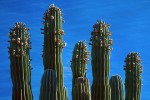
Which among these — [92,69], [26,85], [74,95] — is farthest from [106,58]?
[26,85]

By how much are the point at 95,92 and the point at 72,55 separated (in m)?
1.40

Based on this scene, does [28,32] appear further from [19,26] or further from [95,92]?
[95,92]

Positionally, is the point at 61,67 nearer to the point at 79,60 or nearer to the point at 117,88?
the point at 79,60

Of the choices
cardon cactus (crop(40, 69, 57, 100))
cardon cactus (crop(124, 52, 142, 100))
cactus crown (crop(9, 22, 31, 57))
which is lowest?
cardon cactus (crop(40, 69, 57, 100))

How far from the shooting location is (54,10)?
1307 cm

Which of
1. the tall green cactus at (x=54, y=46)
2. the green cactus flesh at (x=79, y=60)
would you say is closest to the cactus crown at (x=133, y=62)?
the green cactus flesh at (x=79, y=60)

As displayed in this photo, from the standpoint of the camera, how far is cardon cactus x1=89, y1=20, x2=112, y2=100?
12.9 m

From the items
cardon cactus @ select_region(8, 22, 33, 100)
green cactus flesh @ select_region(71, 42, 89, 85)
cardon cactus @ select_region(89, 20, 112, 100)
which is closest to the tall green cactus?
cardon cactus @ select_region(8, 22, 33, 100)

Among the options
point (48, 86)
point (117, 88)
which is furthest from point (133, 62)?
point (48, 86)

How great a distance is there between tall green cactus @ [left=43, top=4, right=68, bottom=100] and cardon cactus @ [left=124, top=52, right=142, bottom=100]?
6.47 feet

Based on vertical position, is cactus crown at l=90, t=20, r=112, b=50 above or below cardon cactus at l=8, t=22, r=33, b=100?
above

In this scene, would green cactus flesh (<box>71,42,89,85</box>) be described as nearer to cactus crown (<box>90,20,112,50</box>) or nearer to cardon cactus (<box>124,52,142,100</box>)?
cactus crown (<box>90,20,112,50</box>)

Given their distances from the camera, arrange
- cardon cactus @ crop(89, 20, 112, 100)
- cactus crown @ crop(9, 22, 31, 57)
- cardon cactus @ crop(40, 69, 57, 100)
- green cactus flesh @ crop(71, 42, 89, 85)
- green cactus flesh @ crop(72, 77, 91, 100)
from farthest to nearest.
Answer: green cactus flesh @ crop(71, 42, 89, 85) → cardon cactus @ crop(89, 20, 112, 100) → cactus crown @ crop(9, 22, 31, 57) → green cactus flesh @ crop(72, 77, 91, 100) → cardon cactus @ crop(40, 69, 57, 100)

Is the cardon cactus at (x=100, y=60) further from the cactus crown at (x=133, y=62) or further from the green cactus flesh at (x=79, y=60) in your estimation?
the cactus crown at (x=133, y=62)
